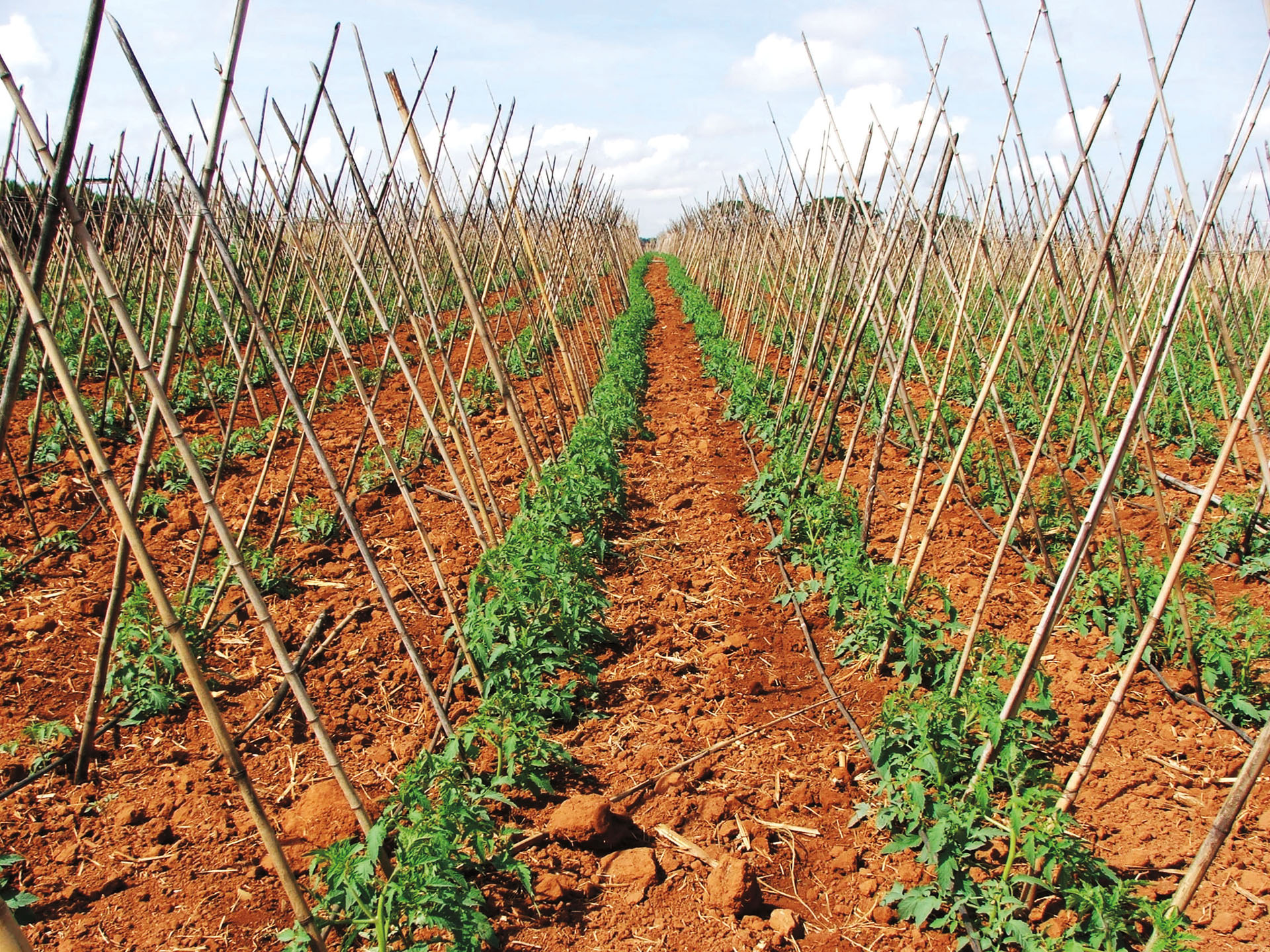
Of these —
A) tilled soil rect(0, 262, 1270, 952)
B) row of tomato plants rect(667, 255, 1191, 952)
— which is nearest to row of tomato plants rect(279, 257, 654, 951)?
tilled soil rect(0, 262, 1270, 952)

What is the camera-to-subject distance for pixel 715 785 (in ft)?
9.41

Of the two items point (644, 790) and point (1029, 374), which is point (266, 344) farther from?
point (1029, 374)

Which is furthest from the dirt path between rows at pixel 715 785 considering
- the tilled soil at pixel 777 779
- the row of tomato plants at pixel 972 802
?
the row of tomato plants at pixel 972 802

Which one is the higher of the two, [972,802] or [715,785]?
[972,802]

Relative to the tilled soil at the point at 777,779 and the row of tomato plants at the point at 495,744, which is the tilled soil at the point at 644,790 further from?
the row of tomato plants at the point at 495,744

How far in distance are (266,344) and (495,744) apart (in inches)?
59.1

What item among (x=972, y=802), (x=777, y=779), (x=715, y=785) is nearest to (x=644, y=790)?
(x=715, y=785)

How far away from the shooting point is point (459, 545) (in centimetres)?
478

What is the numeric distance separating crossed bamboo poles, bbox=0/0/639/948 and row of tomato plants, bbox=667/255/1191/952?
1.54 metres

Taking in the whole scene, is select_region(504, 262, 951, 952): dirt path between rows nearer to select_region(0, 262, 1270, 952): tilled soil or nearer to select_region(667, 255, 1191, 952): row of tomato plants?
select_region(0, 262, 1270, 952): tilled soil

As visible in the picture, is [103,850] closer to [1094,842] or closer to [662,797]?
[662,797]

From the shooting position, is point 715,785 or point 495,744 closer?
point 495,744

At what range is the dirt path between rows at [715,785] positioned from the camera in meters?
2.28

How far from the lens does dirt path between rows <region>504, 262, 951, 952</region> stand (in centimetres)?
228
